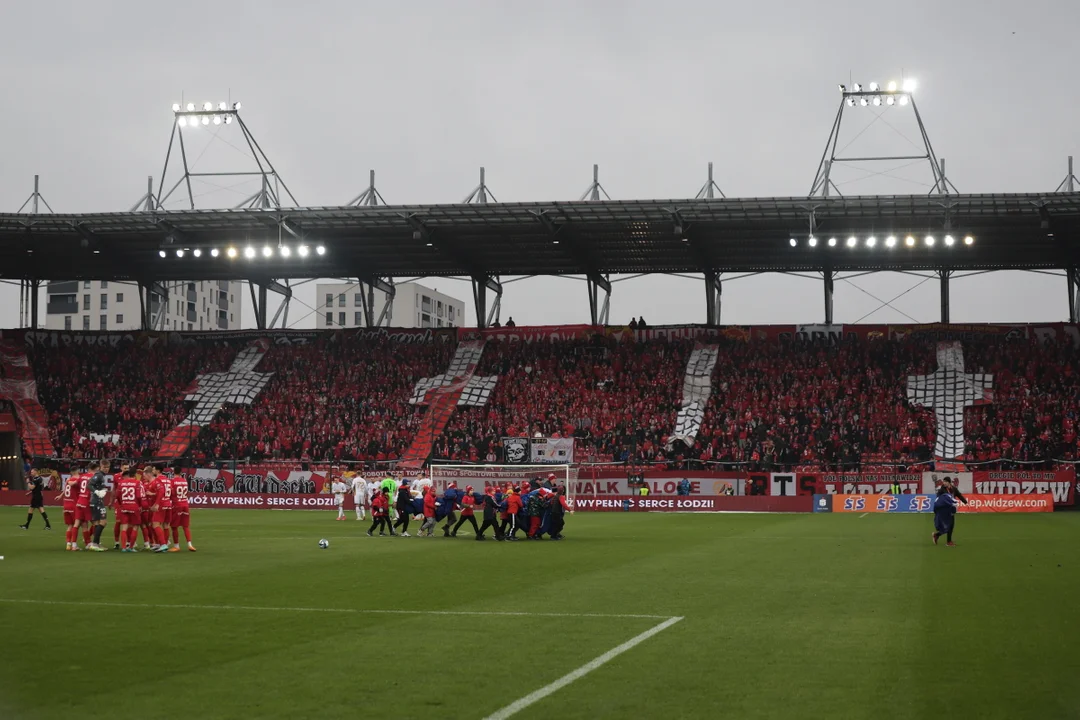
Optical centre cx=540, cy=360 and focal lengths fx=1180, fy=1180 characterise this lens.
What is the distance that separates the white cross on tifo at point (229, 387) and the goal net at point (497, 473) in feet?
55.3

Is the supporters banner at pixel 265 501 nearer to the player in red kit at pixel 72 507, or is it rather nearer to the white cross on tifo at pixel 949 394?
the player in red kit at pixel 72 507

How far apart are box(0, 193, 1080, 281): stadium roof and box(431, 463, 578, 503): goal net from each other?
12034 mm

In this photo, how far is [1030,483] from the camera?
5053 cm

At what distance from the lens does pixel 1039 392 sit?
58.3m

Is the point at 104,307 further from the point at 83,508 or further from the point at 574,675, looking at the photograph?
the point at 574,675

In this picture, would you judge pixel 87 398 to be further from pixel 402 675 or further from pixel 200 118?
pixel 402 675

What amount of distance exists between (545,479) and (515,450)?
17125 mm

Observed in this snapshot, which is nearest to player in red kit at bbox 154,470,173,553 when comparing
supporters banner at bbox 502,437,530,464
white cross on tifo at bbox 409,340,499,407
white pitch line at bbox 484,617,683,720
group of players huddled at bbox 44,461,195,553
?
group of players huddled at bbox 44,461,195,553

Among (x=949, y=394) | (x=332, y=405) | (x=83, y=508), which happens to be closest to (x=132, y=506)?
(x=83, y=508)

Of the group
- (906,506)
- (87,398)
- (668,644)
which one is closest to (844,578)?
(668,644)

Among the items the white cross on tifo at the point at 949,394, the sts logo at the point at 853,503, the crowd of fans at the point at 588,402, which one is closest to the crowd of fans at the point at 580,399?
the crowd of fans at the point at 588,402

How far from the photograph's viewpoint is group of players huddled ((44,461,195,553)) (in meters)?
25.7

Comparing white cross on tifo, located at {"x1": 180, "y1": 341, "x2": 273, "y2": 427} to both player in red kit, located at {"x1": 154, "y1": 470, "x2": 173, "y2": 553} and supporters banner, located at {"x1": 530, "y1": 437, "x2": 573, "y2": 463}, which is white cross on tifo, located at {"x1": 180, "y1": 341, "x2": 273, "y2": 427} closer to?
supporters banner, located at {"x1": 530, "y1": 437, "x2": 573, "y2": 463}

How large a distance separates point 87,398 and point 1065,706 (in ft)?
214
